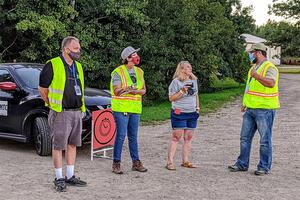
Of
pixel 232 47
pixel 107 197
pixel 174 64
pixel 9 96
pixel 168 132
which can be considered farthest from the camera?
pixel 232 47

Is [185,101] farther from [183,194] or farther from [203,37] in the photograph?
[203,37]

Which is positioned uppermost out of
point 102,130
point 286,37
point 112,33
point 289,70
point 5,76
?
point 286,37

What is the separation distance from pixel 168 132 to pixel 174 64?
8633 millimetres

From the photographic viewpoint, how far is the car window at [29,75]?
9094 millimetres

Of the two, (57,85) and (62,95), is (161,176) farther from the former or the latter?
(57,85)

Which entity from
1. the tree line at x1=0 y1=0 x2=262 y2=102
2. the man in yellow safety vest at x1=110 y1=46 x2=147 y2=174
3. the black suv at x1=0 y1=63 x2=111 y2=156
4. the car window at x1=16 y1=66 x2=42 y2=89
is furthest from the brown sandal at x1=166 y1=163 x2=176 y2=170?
the tree line at x1=0 y1=0 x2=262 y2=102

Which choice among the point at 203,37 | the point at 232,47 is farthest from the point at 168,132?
the point at 232,47

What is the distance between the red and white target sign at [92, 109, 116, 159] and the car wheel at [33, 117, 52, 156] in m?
0.85

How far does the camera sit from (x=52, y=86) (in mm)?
6074

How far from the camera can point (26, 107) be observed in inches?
344

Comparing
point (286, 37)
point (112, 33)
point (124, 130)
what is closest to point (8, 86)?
point (124, 130)

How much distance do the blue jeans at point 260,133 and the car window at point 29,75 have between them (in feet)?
13.5

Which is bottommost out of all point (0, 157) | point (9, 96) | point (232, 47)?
point (0, 157)

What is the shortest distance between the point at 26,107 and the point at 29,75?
2.89 ft
